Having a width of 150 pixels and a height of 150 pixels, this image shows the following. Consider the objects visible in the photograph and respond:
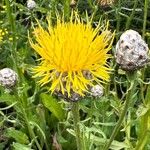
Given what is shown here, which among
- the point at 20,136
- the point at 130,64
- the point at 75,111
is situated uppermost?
the point at 130,64

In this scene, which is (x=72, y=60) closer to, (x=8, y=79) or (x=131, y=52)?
(x=131, y=52)

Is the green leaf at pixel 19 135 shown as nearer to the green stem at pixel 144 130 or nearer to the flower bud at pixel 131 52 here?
the green stem at pixel 144 130

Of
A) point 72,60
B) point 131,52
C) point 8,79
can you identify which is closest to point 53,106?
point 8,79

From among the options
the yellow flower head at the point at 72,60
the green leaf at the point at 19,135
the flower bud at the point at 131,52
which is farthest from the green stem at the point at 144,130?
the green leaf at the point at 19,135

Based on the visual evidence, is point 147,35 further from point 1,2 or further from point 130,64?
point 130,64

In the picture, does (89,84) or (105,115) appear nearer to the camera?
(89,84)

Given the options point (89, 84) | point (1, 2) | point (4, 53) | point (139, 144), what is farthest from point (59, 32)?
point (1, 2)
